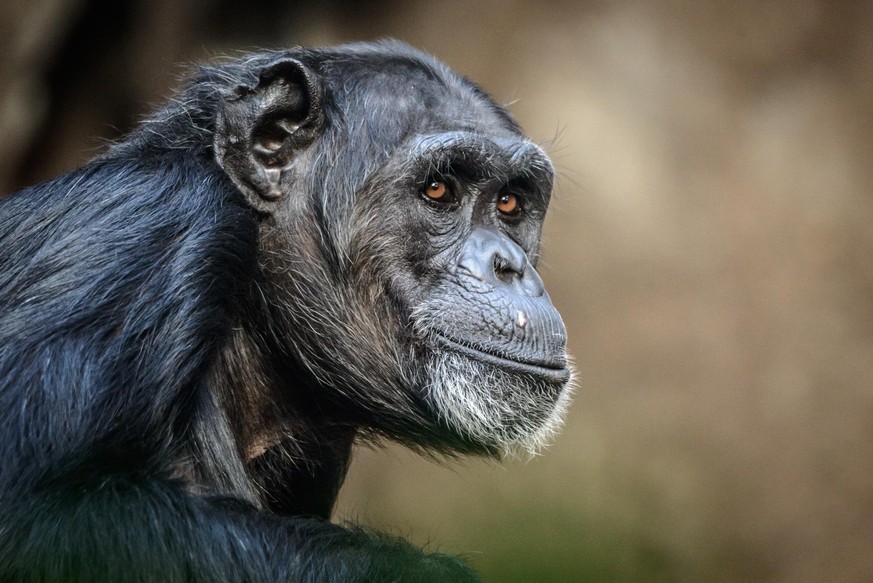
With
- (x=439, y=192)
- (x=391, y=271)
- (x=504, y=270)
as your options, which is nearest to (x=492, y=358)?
(x=504, y=270)

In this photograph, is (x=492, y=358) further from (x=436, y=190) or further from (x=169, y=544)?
(x=169, y=544)

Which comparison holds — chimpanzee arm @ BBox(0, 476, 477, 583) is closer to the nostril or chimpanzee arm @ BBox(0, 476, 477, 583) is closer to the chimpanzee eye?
the nostril

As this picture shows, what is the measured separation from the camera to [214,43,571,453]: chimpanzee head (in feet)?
14.3

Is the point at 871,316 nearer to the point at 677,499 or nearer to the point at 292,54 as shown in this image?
the point at 677,499

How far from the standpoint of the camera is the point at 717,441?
884cm

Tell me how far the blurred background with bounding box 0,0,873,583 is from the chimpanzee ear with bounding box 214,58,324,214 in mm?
4456

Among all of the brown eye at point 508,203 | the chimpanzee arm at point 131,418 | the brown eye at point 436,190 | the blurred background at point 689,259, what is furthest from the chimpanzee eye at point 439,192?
the blurred background at point 689,259

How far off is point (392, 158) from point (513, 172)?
0.59 meters

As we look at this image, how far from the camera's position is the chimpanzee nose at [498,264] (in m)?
4.44

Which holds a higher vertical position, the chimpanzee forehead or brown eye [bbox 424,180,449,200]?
the chimpanzee forehead

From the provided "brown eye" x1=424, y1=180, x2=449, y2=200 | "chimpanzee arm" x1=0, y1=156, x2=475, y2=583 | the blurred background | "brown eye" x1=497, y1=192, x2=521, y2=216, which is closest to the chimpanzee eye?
"brown eye" x1=424, y1=180, x2=449, y2=200

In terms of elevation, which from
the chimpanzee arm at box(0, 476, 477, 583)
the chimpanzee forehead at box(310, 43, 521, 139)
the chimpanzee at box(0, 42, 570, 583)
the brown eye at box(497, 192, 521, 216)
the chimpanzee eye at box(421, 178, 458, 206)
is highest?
the chimpanzee forehead at box(310, 43, 521, 139)

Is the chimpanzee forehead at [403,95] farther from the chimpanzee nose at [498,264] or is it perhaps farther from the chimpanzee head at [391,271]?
the chimpanzee nose at [498,264]

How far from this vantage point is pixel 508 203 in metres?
4.94
